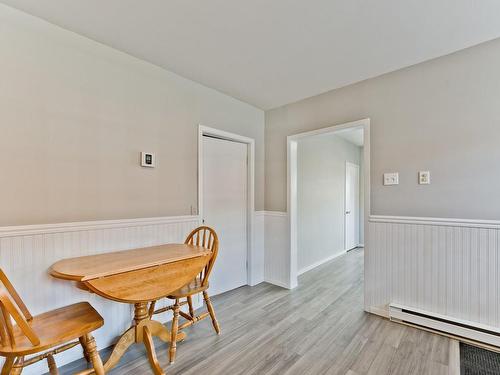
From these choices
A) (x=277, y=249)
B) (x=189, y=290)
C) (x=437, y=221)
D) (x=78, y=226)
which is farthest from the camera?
A: (x=277, y=249)

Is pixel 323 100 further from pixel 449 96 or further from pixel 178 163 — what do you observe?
pixel 178 163

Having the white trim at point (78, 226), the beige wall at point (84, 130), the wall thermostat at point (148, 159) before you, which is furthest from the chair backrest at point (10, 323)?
the wall thermostat at point (148, 159)

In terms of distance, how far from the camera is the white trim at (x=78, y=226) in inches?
60.0

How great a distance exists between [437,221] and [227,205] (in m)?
2.06

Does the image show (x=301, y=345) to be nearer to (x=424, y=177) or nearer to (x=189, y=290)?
(x=189, y=290)

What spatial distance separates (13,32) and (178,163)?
1.39 m

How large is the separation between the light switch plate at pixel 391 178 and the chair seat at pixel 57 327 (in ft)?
8.15

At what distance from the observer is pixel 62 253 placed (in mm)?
1697

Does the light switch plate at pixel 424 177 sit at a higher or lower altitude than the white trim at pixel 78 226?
higher

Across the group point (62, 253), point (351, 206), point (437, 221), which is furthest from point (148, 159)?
point (351, 206)

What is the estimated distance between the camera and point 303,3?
4.97 feet

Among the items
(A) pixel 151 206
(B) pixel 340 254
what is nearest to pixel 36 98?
(A) pixel 151 206

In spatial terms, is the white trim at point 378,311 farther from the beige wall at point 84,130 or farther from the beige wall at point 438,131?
the beige wall at point 84,130

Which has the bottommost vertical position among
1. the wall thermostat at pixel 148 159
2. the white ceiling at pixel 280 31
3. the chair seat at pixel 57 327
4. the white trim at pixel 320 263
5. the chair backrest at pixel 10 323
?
the white trim at pixel 320 263
